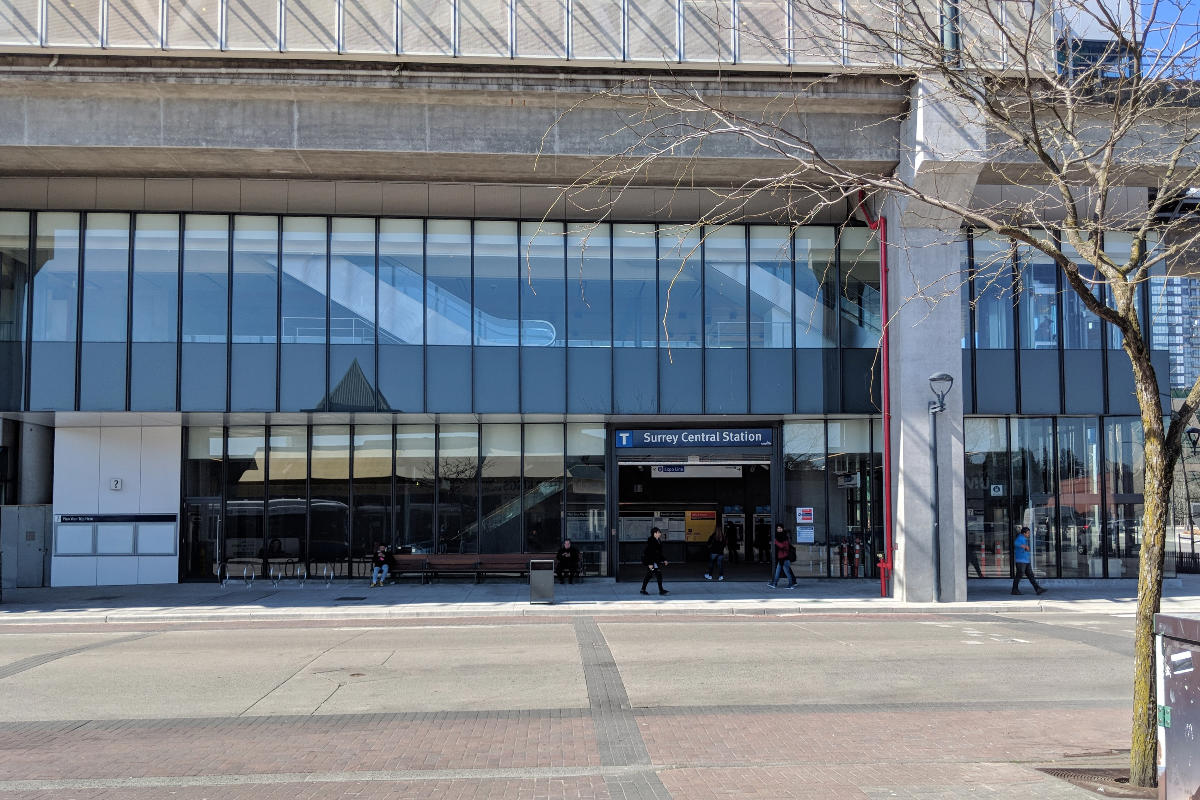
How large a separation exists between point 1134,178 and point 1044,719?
1520cm

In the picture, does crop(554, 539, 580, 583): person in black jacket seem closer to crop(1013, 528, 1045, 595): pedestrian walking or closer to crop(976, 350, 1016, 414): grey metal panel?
crop(1013, 528, 1045, 595): pedestrian walking

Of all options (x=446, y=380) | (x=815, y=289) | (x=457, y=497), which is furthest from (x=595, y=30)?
(x=457, y=497)

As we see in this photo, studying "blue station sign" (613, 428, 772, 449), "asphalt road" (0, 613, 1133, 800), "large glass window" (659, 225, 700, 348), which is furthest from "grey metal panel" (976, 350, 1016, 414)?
"asphalt road" (0, 613, 1133, 800)

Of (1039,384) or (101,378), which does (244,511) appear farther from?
(1039,384)

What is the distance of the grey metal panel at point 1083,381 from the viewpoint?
2336 centimetres

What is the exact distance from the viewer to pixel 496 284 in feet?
75.1

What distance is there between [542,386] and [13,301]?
1209 centimetres

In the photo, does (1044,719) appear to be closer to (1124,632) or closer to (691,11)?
(1124,632)

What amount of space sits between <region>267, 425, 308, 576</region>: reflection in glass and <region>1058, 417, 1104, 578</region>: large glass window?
18.6 metres

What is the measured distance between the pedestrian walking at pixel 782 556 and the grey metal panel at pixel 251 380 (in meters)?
11.9

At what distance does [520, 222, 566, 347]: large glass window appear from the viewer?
74.6 feet

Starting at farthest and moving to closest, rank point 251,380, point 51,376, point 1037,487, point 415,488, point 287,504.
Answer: point 415,488, point 287,504, point 1037,487, point 251,380, point 51,376

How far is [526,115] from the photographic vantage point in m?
20.2

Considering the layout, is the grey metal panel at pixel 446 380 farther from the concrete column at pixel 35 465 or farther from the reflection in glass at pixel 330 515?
the concrete column at pixel 35 465
